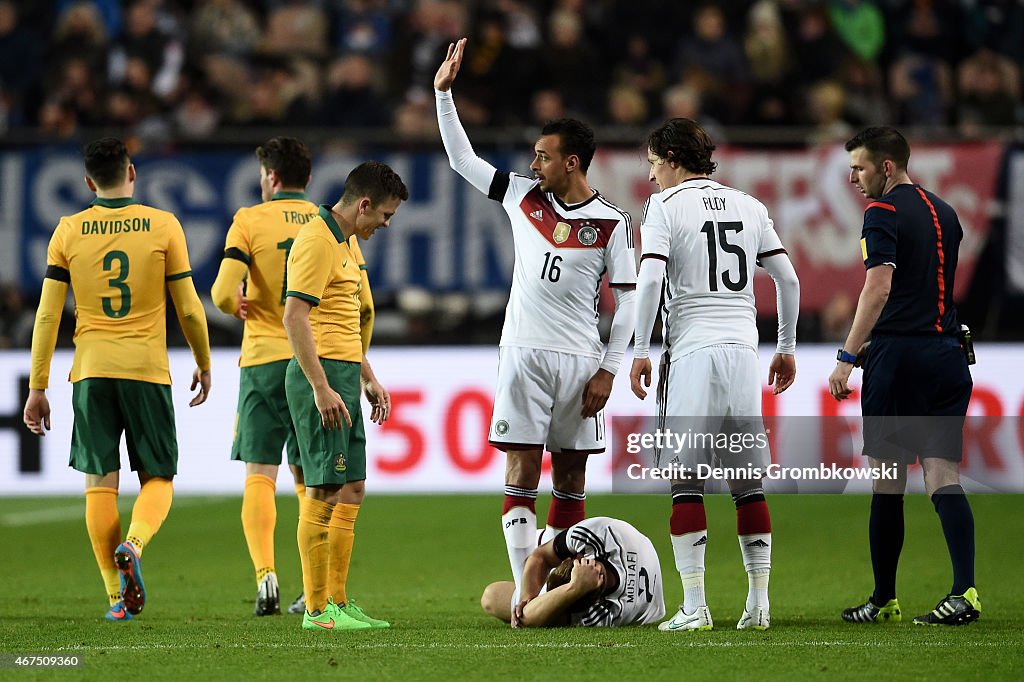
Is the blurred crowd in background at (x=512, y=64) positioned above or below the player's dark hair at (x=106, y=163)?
above

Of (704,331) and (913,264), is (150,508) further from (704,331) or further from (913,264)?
(913,264)

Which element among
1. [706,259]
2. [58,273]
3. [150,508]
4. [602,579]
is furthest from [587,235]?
[58,273]

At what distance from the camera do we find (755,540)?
639 centimetres

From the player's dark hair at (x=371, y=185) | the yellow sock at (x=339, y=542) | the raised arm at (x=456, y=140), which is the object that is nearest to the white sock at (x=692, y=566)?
the yellow sock at (x=339, y=542)

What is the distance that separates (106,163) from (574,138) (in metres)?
2.35

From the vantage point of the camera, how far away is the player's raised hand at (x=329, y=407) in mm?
6406

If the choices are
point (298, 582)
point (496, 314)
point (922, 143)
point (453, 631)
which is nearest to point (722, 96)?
point (922, 143)

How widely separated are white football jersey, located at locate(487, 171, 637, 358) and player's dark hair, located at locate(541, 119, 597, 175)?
0.70ft

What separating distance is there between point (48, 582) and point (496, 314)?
536 cm

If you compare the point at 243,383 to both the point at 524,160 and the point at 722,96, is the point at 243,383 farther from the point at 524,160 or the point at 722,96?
the point at 722,96

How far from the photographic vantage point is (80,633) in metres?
6.55

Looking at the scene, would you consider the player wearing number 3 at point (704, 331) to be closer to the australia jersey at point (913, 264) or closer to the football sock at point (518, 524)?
the australia jersey at point (913, 264)

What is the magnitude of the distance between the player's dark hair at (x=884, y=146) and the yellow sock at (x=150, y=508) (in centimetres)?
376

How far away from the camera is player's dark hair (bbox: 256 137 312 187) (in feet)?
25.0
